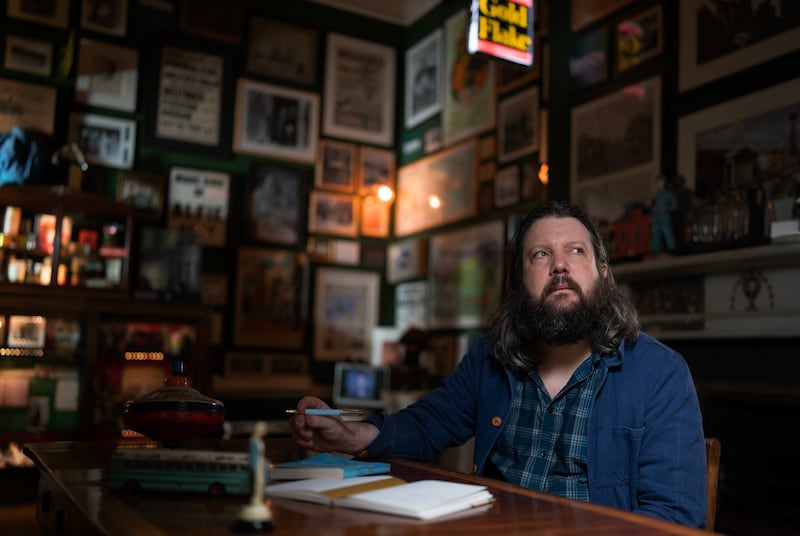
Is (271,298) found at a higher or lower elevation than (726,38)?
lower

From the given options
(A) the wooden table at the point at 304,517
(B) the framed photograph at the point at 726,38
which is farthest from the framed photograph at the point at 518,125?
(A) the wooden table at the point at 304,517

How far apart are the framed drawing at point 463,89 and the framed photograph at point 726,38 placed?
6.52 feet

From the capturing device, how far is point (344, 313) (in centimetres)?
693

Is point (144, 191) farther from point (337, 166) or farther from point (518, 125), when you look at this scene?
point (518, 125)

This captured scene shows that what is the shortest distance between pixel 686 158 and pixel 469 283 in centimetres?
231

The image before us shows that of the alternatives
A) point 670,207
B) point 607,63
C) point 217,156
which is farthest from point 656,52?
point 217,156

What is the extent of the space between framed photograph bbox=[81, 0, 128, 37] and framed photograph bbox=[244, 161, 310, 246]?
5.06 ft

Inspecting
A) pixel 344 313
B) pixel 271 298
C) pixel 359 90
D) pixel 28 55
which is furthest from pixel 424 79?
pixel 28 55

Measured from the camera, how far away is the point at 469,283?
6016 millimetres

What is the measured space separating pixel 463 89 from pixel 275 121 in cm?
173

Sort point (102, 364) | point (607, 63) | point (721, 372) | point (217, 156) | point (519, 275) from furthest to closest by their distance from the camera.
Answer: point (217, 156)
point (102, 364)
point (607, 63)
point (721, 372)
point (519, 275)

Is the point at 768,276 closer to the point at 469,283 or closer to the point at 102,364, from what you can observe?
the point at 469,283

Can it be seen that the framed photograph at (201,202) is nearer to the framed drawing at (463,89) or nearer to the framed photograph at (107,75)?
the framed photograph at (107,75)

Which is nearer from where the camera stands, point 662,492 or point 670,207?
point 662,492
